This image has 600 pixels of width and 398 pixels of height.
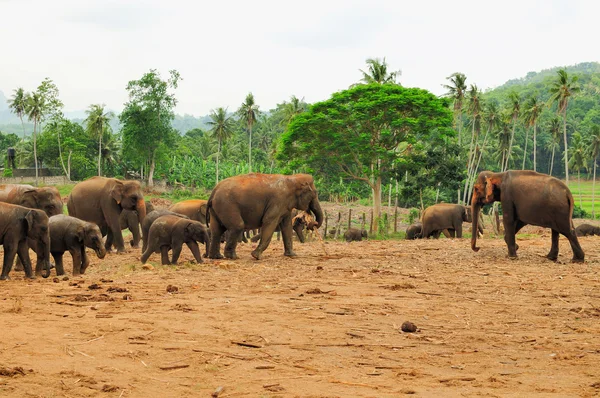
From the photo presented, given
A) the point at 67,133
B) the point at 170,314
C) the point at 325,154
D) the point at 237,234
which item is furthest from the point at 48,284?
the point at 67,133

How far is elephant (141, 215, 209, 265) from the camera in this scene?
1662cm

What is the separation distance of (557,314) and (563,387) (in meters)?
4.07

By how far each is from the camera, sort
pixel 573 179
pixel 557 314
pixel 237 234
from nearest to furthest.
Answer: pixel 557 314 < pixel 237 234 < pixel 573 179

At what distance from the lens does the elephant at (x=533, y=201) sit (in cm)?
1731

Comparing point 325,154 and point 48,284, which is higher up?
point 325,154

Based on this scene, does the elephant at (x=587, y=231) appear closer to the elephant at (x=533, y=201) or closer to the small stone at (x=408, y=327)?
the elephant at (x=533, y=201)

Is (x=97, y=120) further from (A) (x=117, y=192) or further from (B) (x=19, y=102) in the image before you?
(A) (x=117, y=192)

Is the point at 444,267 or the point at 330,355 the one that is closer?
the point at 330,355

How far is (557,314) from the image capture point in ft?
34.8

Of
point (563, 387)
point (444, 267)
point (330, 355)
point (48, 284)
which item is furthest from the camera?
point (444, 267)

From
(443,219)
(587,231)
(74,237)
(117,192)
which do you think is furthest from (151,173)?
(74,237)

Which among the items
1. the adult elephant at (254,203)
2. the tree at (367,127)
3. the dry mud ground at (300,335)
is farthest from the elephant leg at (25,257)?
the tree at (367,127)

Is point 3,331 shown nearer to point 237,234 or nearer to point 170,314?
point 170,314

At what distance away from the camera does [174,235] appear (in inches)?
656
